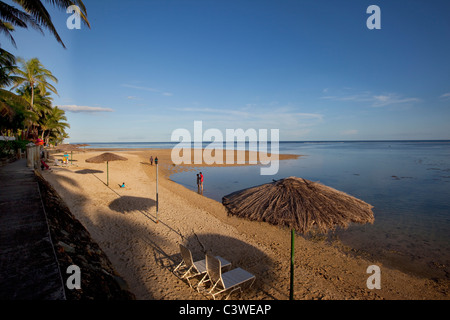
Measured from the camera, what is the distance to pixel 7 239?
3.32 m

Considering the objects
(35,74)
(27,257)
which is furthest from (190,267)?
(35,74)

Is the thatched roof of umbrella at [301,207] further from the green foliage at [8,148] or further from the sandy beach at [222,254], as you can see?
the green foliage at [8,148]

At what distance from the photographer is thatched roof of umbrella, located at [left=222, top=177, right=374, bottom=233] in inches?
230

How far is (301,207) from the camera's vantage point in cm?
611

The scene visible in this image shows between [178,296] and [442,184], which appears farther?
[442,184]

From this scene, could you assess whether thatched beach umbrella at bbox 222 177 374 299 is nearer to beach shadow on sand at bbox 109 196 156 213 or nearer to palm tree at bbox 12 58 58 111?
beach shadow on sand at bbox 109 196 156 213

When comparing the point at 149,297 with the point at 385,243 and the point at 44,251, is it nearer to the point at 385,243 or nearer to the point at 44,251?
the point at 44,251

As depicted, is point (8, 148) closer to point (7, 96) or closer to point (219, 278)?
point (7, 96)

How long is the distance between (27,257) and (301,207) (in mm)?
5822

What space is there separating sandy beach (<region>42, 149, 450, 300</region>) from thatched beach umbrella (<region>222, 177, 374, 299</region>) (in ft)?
4.24

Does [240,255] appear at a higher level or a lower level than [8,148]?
lower

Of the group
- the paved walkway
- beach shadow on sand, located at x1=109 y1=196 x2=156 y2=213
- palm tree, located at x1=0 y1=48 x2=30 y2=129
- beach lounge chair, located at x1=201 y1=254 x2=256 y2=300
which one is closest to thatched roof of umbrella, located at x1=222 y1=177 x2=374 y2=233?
beach lounge chair, located at x1=201 y1=254 x2=256 y2=300
